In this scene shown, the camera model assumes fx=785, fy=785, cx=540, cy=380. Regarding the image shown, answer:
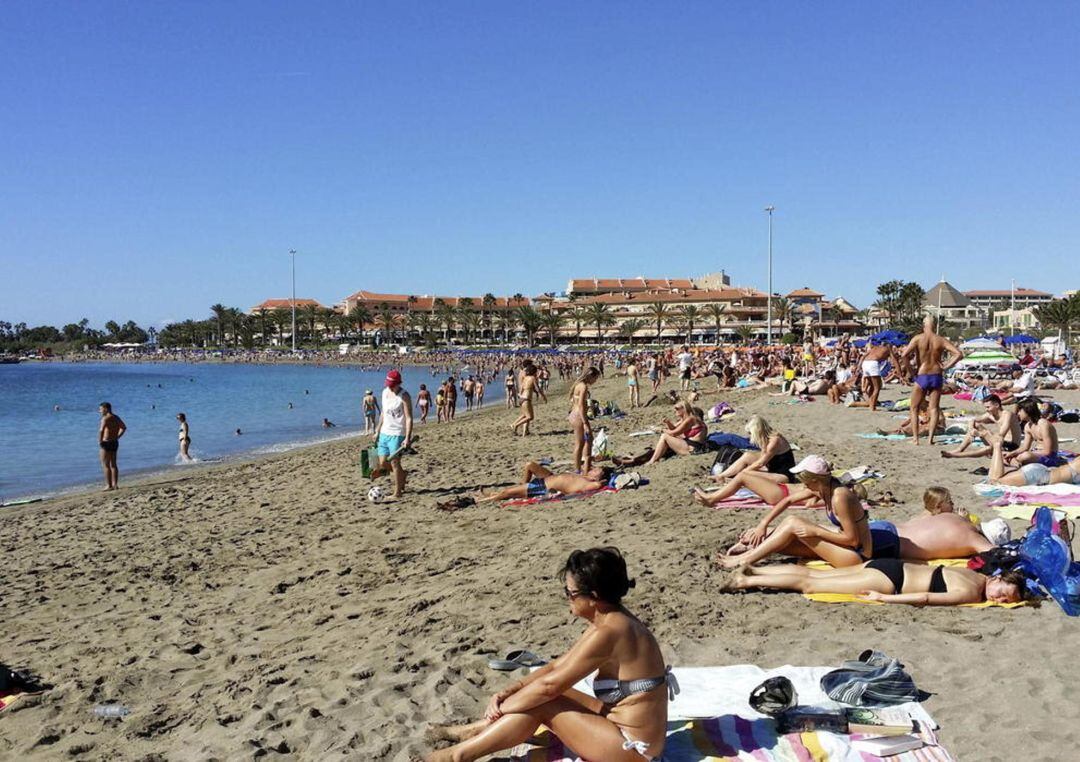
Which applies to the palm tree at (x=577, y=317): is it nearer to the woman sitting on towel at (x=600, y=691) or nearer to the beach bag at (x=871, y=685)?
the beach bag at (x=871, y=685)

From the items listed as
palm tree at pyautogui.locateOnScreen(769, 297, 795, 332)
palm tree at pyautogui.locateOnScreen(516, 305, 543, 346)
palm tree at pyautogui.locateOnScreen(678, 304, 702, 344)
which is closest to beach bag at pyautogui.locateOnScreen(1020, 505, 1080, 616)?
palm tree at pyautogui.locateOnScreen(769, 297, 795, 332)

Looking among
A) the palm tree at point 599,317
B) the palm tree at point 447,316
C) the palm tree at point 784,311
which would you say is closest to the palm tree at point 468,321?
the palm tree at point 447,316

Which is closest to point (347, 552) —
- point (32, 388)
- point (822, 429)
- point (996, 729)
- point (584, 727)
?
point (584, 727)

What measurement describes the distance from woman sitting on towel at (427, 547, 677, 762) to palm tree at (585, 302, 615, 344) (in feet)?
276

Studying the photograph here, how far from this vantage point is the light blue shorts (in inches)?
343

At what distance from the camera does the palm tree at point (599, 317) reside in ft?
286

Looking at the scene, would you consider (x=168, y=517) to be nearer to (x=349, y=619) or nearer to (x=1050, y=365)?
(x=349, y=619)

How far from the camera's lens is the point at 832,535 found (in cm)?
507

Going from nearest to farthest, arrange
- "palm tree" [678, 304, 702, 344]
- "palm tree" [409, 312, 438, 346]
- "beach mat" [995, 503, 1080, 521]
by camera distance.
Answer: "beach mat" [995, 503, 1080, 521] → "palm tree" [678, 304, 702, 344] → "palm tree" [409, 312, 438, 346]

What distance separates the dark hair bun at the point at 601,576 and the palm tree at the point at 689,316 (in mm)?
74247

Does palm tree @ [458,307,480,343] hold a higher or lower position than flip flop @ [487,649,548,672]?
higher

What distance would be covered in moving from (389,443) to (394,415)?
0.34m

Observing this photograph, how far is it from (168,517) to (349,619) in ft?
18.8

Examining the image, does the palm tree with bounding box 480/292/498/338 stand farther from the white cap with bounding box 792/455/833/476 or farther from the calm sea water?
the white cap with bounding box 792/455/833/476
